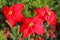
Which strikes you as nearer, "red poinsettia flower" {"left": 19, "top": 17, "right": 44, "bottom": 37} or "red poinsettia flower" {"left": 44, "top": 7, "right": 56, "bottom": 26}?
"red poinsettia flower" {"left": 19, "top": 17, "right": 44, "bottom": 37}

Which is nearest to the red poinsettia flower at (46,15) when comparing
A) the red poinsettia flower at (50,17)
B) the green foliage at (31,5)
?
the red poinsettia flower at (50,17)

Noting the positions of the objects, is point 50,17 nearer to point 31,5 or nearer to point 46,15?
point 46,15

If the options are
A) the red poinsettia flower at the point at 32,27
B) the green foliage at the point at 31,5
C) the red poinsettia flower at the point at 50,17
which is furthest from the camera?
the green foliage at the point at 31,5

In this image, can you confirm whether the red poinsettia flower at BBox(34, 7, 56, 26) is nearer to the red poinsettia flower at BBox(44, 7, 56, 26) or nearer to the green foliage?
the red poinsettia flower at BBox(44, 7, 56, 26)

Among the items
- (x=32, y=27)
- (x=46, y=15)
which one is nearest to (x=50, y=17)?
(x=46, y=15)

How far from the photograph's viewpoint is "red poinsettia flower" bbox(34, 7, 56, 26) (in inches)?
66.5

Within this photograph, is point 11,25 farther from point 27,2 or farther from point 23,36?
point 27,2

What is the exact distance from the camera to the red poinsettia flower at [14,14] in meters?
1.68

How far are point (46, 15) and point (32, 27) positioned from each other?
0.17 metres

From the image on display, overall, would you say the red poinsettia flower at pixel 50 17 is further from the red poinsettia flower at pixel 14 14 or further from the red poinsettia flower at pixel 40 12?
the red poinsettia flower at pixel 14 14

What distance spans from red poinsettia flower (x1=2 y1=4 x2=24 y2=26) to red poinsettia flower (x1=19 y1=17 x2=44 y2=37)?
7 cm

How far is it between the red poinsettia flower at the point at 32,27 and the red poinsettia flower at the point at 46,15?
0.05 metres

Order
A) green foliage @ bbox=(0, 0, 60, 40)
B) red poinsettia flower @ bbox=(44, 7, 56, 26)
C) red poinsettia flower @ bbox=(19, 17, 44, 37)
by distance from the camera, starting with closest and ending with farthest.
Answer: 1. red poinsettia flower @ bbox=(19, 17, 44, 37)
2. red poinsettia flower @ bbox=(44, 7, 56, 26)
3. green foliage @ bbox=(0, 0, 60, 40)

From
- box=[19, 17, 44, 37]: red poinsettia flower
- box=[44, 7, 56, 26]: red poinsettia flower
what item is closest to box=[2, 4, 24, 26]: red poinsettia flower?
box=[19, 17, 44, 37]: red poinsettia flower
